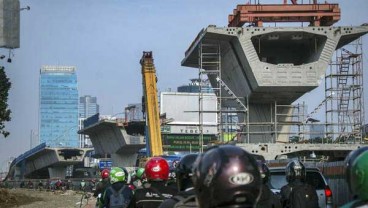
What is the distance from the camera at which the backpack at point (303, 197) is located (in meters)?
10.1

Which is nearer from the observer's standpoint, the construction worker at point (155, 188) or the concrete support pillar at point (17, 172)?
the construction worker at point (155, 188)

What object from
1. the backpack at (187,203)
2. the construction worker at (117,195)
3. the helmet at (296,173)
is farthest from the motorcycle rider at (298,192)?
the backpack at (187,203)

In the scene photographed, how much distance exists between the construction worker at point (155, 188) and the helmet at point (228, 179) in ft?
11.4

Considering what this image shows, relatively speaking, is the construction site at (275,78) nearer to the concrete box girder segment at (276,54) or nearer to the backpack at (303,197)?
the concrete box girder segment at (276,54)

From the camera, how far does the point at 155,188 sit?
722 centimetres

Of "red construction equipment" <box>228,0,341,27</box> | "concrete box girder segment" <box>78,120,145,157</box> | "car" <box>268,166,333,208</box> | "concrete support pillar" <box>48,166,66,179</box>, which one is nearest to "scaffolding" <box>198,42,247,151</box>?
"red construction equipment" <box>228,0,341,27</box>

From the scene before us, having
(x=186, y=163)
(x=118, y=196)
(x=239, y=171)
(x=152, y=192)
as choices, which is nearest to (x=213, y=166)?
(x=239, y=171)

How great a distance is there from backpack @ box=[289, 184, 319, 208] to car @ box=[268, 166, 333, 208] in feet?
17.4

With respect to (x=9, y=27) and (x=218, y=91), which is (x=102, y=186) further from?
(x=218, y=91)

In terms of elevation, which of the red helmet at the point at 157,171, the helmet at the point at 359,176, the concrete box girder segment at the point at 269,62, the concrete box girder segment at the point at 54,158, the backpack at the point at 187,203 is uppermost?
the concrete box girder segment at the point at 269,62

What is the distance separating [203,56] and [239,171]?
266ft

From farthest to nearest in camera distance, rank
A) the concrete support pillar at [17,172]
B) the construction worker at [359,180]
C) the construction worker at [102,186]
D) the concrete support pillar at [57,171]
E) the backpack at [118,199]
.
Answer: the concrete support pillar at [17,172], the concrete support pillar at [57,171], the construction worker at [102,186], the backpack at [118,199], the construction worker at [359,180]

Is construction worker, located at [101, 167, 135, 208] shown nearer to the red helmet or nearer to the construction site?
the red helmet


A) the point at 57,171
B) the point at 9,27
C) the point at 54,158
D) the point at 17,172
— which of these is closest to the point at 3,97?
the point at 9,27
